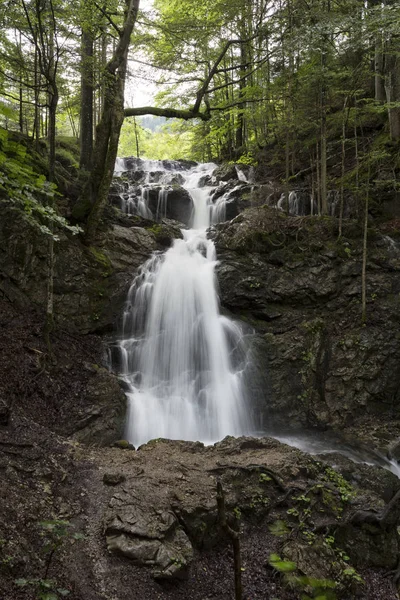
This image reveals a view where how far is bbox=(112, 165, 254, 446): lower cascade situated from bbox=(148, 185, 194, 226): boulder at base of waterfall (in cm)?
329

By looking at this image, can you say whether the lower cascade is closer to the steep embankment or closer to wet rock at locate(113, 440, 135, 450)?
the steep embankment

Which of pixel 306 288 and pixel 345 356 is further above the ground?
pixel 306 288

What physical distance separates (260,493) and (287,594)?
1.16 meters

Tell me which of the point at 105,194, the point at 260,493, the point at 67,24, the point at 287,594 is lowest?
the point at 287,594

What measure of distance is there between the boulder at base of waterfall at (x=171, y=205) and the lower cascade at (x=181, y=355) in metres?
3.29

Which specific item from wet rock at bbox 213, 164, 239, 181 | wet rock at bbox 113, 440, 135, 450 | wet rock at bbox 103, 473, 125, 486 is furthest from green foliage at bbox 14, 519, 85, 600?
wet rock at bbox 213, 164, 239, 181

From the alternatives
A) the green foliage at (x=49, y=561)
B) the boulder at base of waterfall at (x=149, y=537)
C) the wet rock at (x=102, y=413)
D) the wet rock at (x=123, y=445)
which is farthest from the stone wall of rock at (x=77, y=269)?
the green foliage at (x=49, y=561)

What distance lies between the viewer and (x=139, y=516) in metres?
4.04

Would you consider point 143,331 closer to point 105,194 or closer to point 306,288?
point 105,194

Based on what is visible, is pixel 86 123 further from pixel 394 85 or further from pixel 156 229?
pixel 394 85

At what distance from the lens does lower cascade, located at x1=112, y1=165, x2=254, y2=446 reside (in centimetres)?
793

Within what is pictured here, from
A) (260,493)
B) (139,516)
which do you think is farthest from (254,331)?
(139,516)

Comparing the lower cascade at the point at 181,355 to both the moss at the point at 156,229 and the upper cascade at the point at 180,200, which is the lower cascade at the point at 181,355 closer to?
the moss at the point at 156,229

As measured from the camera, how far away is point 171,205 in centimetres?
1462
